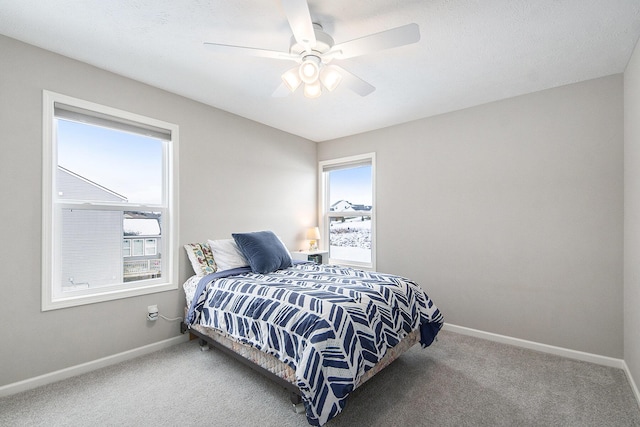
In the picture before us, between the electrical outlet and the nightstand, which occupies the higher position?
the nightstand

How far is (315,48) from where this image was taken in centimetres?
190

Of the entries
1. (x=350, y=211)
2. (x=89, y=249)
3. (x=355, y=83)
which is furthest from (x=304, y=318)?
(x=350, y=211)

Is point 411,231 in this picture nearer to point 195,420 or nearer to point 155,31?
point 195,420

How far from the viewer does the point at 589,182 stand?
2.60 metres

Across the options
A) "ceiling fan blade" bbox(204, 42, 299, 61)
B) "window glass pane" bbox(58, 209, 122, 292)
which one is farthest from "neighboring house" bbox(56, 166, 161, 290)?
"ceiling fan blade" bbox(204, 42, 299, 61)

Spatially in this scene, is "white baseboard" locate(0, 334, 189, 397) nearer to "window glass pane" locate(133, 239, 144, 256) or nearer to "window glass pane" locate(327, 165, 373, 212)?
"window glass pane" locate(133, 239, 144, 256)

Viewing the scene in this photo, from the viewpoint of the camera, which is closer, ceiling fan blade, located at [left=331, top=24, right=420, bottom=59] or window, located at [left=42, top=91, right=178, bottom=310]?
ceiling fan blade, located at [left=331, top=24, right=420, bottom=59]

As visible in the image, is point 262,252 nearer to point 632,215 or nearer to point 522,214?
point 522,214

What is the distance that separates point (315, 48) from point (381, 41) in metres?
0.44

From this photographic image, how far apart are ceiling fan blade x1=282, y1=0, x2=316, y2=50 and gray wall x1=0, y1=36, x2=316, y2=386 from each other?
1.87m

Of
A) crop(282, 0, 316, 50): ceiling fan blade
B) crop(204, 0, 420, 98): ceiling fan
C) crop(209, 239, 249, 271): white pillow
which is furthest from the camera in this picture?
crop(209, 239, 249, 271): white pillow

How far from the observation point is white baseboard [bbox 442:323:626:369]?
98.3 inches

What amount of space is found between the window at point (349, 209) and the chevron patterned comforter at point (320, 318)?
1469 mm

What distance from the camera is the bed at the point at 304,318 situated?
1.70 m
